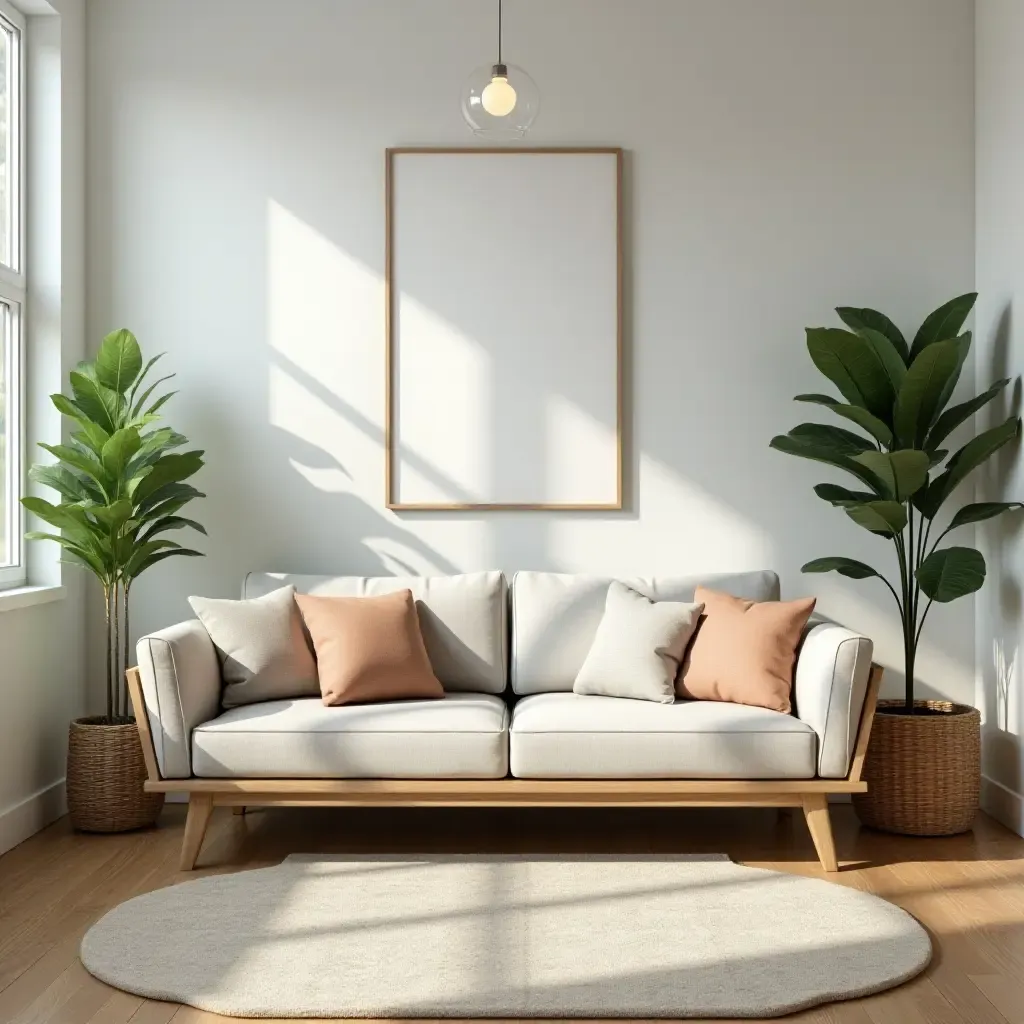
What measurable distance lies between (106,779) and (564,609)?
1622 millimetres

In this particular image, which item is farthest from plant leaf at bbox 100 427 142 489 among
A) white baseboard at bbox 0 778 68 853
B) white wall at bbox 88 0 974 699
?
white baseboard at bbox 0 778 68 853

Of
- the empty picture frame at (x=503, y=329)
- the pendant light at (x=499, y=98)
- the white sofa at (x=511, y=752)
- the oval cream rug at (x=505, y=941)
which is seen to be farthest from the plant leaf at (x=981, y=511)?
the pendant light at (x=499, y=98)

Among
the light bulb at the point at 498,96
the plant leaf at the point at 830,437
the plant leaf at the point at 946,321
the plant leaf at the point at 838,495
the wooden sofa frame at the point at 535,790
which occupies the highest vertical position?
the light bulb at the point at 498,96

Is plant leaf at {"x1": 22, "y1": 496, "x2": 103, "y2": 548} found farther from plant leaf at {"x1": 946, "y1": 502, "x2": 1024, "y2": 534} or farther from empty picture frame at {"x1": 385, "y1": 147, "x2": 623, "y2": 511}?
plant leaf at {"x1": 946, "y1": 502, "x2": 1024, "y2": 534}

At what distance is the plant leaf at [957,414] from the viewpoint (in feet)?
13.1

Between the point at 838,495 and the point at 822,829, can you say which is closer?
the point at 822,829

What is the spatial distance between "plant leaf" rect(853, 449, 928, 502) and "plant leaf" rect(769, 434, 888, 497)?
0.05m

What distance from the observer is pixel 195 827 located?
354cm

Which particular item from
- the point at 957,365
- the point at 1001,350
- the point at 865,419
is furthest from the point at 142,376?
the point at 1001,350

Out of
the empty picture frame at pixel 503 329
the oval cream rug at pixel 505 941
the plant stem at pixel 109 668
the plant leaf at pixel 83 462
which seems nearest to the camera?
the oval cream rug at pixel 505 941

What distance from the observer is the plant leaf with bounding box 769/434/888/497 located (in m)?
4.01

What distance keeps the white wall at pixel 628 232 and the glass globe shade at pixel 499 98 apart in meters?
1.16

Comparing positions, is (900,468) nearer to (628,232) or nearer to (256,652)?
(628,232)

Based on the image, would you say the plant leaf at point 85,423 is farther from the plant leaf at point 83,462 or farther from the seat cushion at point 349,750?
the seat cushion at point 349,750
